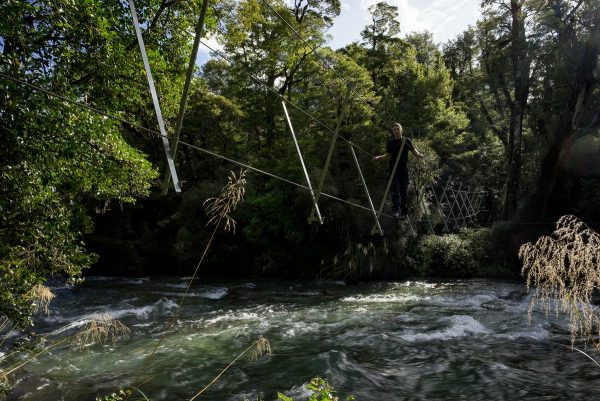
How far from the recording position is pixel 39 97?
5.21 meters

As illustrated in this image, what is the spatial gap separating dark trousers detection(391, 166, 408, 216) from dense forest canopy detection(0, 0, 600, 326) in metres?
2.52

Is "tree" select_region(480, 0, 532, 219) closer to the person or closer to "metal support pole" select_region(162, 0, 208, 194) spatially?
the person

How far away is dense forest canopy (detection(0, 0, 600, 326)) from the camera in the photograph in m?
5.54

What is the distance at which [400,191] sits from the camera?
28.9ft

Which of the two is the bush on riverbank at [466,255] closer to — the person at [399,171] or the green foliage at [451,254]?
the green foliage at [451,254]

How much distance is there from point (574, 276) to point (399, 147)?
5.87 meters

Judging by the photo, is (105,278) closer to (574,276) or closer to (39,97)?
(39,97)

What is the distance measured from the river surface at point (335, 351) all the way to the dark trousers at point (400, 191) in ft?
8.76

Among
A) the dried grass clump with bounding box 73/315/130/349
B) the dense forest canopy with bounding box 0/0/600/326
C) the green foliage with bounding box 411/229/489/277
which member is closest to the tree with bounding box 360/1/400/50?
the dense forest canopy with bounding box 0/0/600/326

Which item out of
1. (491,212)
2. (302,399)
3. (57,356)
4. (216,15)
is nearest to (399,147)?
(302,399)

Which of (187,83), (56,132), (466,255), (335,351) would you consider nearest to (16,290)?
(56,132)

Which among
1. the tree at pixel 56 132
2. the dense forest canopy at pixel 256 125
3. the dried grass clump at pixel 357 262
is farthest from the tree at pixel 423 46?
the tree at pixel 56 132

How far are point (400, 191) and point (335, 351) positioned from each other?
10.6 feet

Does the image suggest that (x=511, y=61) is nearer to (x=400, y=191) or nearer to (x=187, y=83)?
(x=400, y=191)
